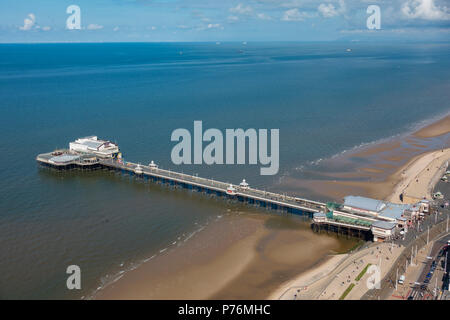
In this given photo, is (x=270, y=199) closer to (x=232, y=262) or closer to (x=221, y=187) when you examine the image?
(x=221, y=187)

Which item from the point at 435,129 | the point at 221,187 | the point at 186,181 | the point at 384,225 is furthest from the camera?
the point at 435,129

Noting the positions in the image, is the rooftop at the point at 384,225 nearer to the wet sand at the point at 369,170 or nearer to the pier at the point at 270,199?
the pier at the point at 270,199

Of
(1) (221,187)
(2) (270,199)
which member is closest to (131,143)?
(1) (221,187)

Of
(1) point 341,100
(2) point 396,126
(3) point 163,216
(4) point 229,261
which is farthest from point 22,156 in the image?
(1) point 341,100

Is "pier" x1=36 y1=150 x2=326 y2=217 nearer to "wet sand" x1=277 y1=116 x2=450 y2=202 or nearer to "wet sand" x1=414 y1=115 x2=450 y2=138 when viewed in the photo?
"wet sand" x1=277 y1=116 x2=450 y2=202

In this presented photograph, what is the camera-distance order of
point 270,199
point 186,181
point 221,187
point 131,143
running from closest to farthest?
point 270,199 < point 221,187 < point 186,181 < point 131,143
